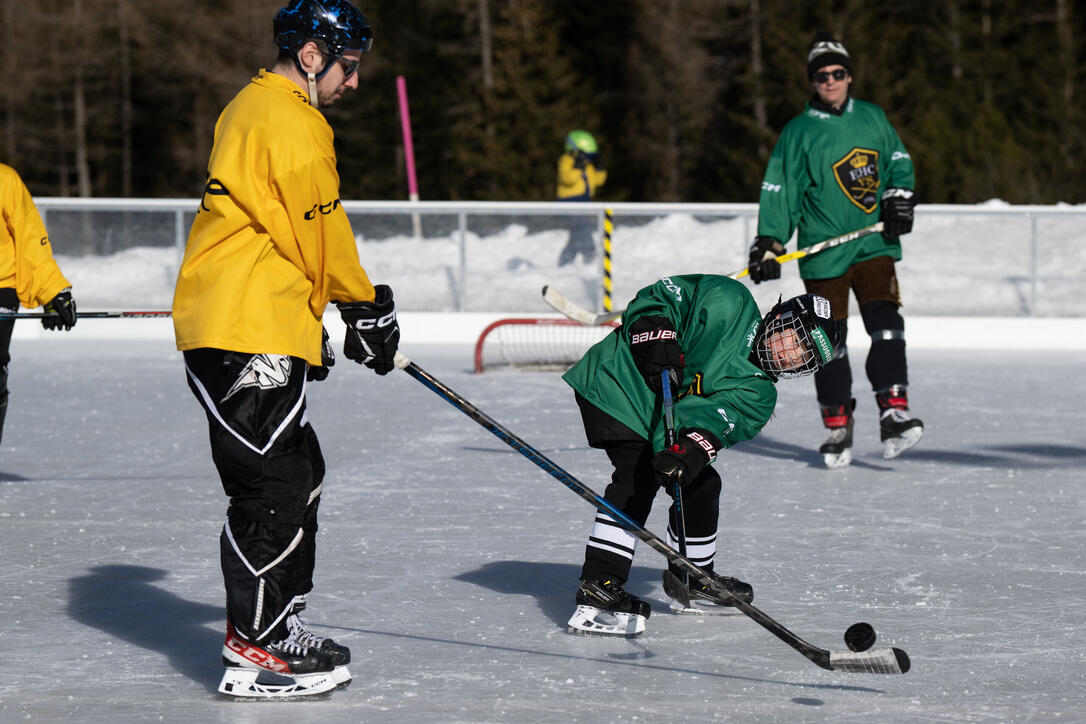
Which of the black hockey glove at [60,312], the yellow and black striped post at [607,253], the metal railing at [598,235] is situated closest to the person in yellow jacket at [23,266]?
the black hockey glove at [60,312]

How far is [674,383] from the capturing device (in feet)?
11.3

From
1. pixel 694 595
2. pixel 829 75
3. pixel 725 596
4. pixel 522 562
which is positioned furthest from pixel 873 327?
pixel 725 596

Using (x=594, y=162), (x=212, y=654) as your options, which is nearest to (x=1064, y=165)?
(x=594, y=162)

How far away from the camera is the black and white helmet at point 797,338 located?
3348 millimetres

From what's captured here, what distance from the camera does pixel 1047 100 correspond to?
20.1 metres

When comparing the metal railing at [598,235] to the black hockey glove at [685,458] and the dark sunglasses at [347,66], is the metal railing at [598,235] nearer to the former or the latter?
the black hockey glove at [685,458]

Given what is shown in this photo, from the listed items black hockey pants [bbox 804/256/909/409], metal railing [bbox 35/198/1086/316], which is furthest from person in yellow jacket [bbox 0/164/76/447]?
metal railing [bbox 35/198/1086/316]

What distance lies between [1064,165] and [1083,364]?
9776 mm

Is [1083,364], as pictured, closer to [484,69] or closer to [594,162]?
[594,162]

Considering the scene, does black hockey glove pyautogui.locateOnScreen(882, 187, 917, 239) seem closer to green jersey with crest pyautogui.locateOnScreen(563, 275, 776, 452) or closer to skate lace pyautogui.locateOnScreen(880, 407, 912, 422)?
skate lace pyautogui.locateOnScreen(880, 407, 912, 422)

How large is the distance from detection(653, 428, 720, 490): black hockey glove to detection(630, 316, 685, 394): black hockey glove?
0.51 feet

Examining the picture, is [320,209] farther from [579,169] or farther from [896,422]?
[579,169]

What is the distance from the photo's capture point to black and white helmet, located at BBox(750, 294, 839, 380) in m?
3.35

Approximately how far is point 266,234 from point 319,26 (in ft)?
1.32
